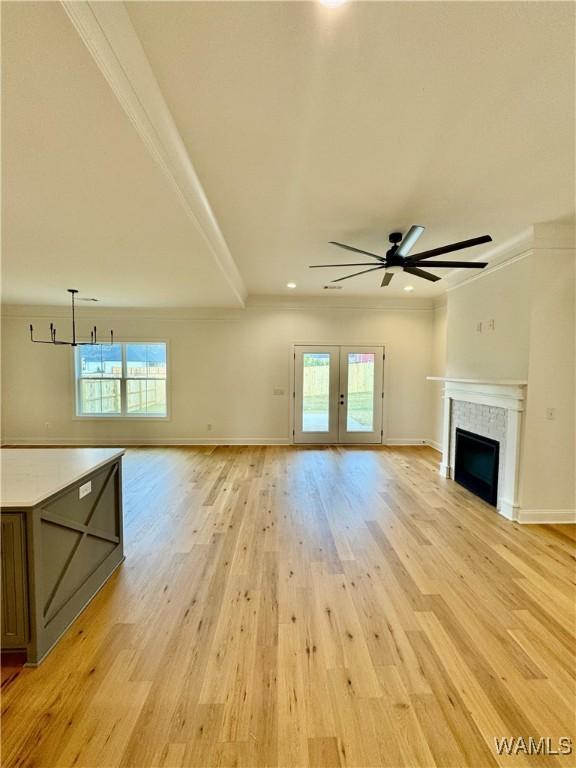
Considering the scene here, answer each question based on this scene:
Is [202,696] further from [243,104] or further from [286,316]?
[286,316]

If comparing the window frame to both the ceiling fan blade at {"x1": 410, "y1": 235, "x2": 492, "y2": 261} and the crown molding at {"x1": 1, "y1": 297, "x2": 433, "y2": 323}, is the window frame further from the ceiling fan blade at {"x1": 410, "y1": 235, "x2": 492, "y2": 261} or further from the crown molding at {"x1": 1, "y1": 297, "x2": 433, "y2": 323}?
the ceiling fan blade at {"x1": 410, "y1": 235, "x2": 492, "y2": 261}

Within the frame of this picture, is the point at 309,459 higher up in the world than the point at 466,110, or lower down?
lower down

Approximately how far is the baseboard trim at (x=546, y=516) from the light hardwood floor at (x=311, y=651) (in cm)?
14

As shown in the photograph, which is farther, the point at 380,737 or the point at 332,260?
the point at 332,260

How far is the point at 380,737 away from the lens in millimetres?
1365

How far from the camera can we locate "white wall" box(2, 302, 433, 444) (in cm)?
674

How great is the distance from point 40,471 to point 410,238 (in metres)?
3.31

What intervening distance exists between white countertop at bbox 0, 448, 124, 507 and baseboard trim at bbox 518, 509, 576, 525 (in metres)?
4.05

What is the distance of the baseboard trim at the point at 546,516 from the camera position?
3458mm

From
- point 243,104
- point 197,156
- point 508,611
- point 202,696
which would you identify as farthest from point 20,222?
point 508,611

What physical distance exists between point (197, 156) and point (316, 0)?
47.8 inches

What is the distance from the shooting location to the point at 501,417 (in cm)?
381

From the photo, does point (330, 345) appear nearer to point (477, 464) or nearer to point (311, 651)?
point (477, 464)

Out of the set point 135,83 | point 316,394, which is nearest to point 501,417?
point 316,394
